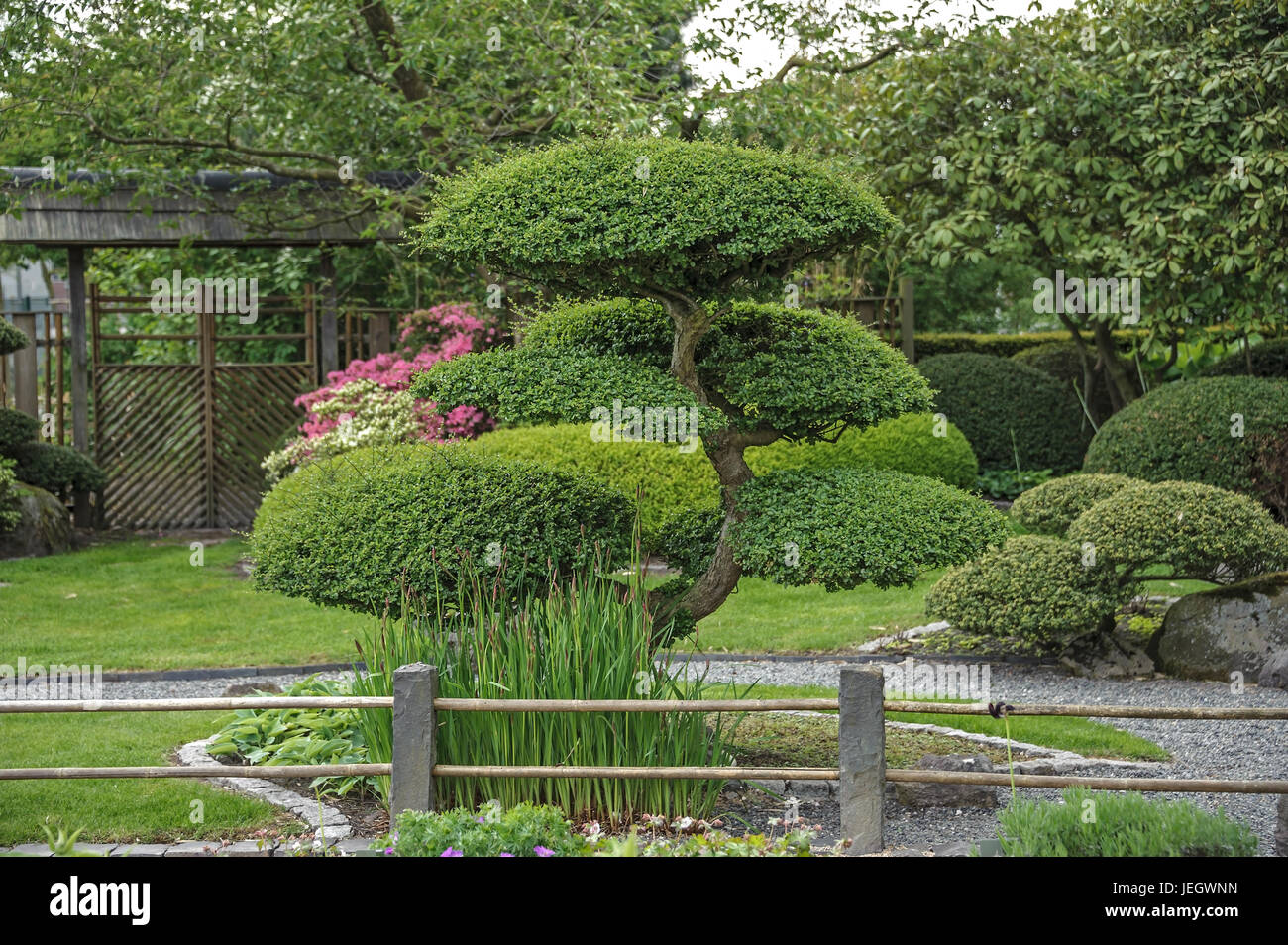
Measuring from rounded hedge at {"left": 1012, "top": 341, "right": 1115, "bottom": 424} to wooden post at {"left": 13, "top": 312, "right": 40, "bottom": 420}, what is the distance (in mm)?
10251

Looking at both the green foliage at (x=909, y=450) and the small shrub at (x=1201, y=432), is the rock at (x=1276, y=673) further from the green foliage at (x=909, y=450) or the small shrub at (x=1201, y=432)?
the green foliage at (x=909, y=450)

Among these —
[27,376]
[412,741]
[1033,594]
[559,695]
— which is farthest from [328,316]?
[412,741]

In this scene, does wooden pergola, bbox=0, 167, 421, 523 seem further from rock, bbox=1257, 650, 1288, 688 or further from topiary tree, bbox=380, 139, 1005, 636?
rock, bbox=1257, 650, 1288, 688

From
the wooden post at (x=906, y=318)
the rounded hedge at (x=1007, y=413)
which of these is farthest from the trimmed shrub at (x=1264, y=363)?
the wooden post at (x=906, y=318)

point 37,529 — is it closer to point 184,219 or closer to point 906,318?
point 184,219

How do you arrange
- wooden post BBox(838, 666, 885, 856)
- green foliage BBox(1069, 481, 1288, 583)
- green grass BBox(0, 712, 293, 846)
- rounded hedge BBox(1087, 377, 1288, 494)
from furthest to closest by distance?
rounded hedge BBox(1087, 377, 1288, 494), green foliage BBox(1069, 481, 1288, 583), green grass BBox(0, 712, 293, 846), wooden post BBox(838, 666, 885, 856)

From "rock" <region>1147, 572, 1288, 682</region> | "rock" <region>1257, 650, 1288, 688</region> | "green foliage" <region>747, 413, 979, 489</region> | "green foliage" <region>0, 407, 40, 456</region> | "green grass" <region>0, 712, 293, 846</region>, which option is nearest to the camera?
"green grass" <region>0, 712, 293, 846</region>

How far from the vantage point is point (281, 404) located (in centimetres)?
1334

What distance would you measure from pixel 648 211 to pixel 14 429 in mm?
9317

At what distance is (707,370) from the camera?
18.3 feet

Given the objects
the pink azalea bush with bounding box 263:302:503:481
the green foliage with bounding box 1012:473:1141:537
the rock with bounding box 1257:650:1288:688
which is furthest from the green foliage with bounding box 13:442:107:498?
the rock with bounding box 1257:650:1288:688

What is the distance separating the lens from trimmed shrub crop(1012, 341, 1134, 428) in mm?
14031

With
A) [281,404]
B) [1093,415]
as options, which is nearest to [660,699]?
[281,404]

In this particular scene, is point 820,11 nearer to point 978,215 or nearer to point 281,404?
point 978,215
